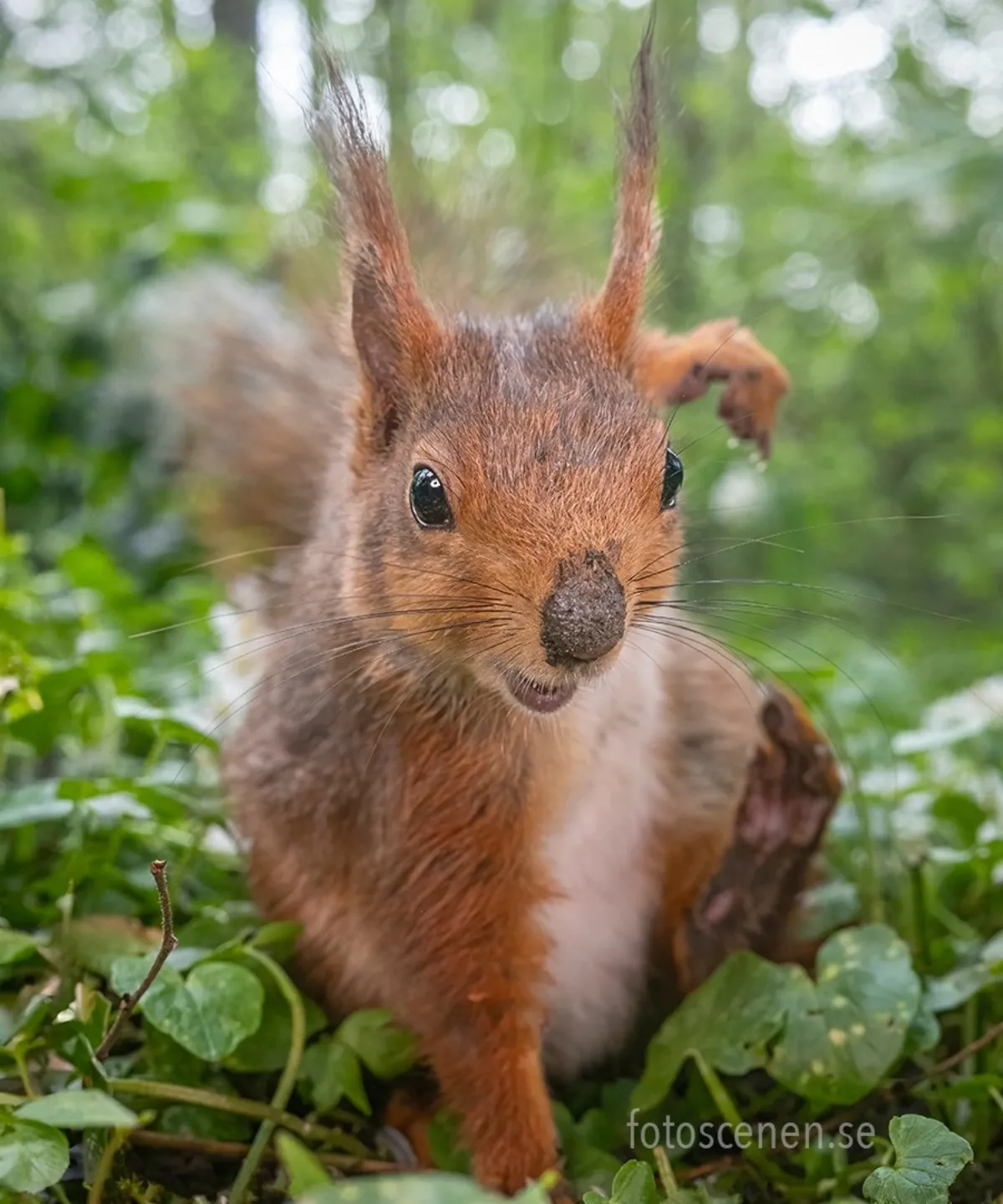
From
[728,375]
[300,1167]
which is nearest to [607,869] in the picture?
[728,375]

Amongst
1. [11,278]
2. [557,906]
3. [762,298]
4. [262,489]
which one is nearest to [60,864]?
[557,906]

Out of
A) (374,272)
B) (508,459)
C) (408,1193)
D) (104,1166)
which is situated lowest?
(104,1166)

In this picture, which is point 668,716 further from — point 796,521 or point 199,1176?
point 796,521

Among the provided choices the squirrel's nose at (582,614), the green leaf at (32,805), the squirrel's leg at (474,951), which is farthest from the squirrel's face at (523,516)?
the green leaf at (32,805)

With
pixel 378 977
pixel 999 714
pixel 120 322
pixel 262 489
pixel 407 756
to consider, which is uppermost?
pixel 120 322

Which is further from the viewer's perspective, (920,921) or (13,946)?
(920,921)

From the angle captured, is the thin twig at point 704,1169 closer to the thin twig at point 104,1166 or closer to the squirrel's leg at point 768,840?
the squirrel's leg at point 768,840

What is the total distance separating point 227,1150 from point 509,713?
436mm

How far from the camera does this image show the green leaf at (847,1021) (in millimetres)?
1029

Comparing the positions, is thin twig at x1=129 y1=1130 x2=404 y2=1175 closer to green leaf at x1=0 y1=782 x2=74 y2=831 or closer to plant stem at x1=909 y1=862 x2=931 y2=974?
green leaf at x1=0 y1=782 x2=74 y2=831

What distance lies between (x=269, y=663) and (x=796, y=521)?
1424 millimetres

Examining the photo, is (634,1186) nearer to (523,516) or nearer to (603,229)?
(523,516)

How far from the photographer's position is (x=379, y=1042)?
Answer: 1123 mm

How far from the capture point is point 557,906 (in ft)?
3.82
